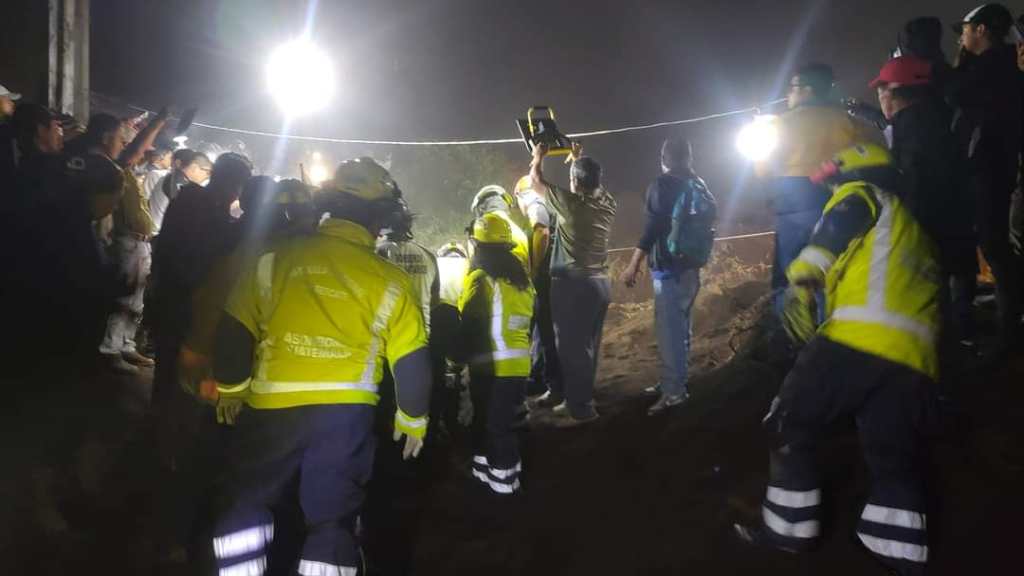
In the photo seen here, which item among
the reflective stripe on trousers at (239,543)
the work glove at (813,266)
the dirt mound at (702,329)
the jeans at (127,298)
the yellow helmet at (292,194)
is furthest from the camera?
the dirt mound at (702,329)

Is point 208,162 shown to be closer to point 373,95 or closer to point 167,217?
point 167,217

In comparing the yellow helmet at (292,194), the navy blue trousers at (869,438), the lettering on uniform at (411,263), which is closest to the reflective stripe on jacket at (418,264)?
the lettering on uniform at (411,263)

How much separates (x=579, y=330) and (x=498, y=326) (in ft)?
4.32

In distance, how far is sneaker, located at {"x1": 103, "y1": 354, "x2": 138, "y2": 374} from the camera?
5.93m

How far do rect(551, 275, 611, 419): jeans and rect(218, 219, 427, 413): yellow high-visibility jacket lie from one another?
9.95ft

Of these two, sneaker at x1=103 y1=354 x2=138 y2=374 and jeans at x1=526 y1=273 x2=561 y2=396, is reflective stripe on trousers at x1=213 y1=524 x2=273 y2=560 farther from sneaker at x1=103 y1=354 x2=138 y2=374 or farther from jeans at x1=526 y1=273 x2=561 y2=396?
sneaker at x1=103 y1=354 x2=138 y2=374

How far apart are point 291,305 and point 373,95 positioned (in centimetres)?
1480

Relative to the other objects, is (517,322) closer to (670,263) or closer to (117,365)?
(670,263)

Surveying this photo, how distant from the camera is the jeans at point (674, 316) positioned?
225 inches

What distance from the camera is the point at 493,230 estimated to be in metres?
4.96

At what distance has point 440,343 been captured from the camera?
5340mm

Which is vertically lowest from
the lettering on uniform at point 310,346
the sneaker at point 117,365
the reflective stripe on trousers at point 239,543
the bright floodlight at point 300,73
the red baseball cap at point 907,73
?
the reflective stripe on trousers at point 239,543

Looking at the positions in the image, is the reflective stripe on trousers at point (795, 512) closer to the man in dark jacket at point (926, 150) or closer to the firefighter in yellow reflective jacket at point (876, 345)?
the firefighter in yellow reflective jacket at point (876, 345)

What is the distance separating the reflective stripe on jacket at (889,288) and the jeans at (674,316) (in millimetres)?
2578
